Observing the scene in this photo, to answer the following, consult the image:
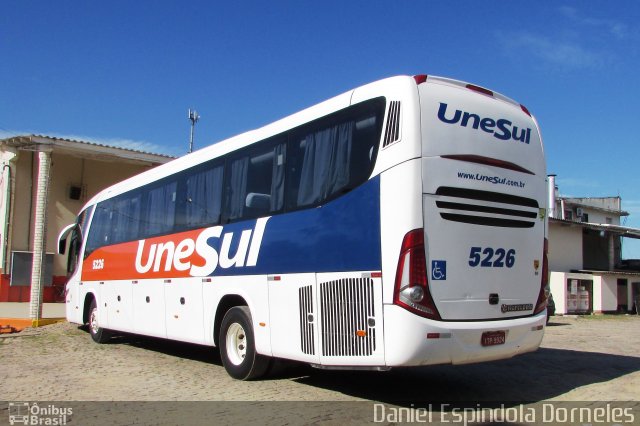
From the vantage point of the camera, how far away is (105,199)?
1338 cm

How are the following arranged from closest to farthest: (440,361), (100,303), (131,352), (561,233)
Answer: (440,361) → (131,352) → (100,303) → (561,233)

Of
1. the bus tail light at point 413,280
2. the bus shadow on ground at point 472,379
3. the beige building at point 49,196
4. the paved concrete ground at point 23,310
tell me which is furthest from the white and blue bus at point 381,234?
the beige building at point 49,196

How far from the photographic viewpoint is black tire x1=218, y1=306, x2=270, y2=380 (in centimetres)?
796

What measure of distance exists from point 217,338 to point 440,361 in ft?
13.0

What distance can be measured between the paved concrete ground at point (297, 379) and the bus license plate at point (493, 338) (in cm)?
91

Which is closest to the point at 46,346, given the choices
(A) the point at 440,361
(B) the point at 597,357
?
(A) the point at 440,361

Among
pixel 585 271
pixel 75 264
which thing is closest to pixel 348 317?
pixel 75 264

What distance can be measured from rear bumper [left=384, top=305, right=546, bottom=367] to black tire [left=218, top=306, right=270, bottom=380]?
2554 millimetres

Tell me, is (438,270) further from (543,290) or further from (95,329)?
(95,329)

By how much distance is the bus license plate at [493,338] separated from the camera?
6402mm

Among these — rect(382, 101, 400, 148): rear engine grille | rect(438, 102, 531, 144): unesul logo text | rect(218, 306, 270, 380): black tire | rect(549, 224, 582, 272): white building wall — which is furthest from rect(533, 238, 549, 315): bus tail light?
rect(549, 224, 582, 272): white building wall

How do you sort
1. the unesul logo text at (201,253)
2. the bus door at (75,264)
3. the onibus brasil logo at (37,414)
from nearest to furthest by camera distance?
the onibus brasil logo at (37,414) → the unesul logo text at (201,253) → the bus door at (75,264)

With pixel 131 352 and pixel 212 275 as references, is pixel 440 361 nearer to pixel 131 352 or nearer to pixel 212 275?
pixel 212 275

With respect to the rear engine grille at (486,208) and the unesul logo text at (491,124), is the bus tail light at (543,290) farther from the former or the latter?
the unesul logo text at (491,124)
